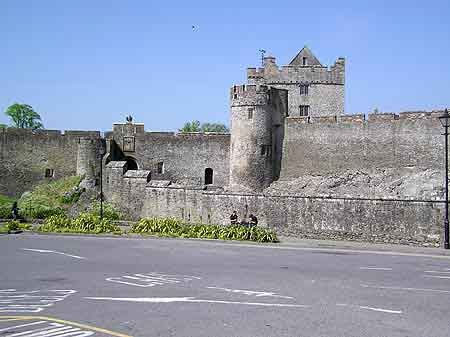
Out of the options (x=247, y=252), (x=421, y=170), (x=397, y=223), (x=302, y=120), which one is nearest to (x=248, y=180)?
(x=302, y=120)

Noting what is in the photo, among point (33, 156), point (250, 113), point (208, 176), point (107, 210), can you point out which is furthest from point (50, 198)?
point (250, 113)

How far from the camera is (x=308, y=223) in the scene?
2733 cm

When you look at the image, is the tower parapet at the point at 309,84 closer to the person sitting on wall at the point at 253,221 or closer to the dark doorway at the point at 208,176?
the dark doorway at the point at 208,176

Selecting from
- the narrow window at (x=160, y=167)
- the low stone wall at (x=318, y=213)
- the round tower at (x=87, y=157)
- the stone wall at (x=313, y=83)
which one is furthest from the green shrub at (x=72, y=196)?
the stone wall at (x=313, y=83)

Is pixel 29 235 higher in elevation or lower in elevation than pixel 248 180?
lower

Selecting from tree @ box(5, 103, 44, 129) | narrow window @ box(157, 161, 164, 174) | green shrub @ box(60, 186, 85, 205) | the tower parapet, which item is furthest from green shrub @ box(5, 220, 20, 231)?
tree @ box(5, 103, 44, 129)

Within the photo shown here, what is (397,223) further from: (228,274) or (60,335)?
(60,335)

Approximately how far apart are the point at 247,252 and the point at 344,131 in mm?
19012

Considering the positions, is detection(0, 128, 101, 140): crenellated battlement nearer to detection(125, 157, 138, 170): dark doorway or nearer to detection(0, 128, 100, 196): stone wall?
detection(0, 128, 100, 196): stone wall

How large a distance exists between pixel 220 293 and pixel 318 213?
15086 mm

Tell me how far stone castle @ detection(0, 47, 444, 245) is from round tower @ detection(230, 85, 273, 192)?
0.06 metres

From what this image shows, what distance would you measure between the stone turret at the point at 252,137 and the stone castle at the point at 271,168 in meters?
0.06

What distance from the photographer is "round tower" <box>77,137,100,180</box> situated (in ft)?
133

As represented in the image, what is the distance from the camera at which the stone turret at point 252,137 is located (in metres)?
39.0
